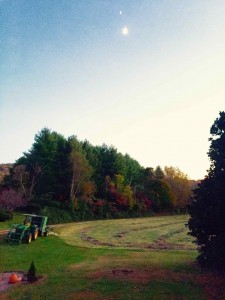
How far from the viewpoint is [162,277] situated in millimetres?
13539

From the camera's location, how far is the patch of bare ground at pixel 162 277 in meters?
12.7

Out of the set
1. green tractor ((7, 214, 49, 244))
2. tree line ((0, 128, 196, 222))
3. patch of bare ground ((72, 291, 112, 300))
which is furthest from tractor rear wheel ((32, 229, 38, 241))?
tree line ((0, 128, 196, 222))

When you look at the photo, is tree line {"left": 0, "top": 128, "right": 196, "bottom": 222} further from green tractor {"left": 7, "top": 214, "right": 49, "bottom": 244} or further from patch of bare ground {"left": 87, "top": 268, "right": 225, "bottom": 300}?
patch of bare ground {"left": 87, "top": 268, "right": 225, "bottom": 300}

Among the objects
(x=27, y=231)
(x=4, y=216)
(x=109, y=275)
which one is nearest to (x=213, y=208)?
(x=109, y=275)

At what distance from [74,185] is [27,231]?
27713mm

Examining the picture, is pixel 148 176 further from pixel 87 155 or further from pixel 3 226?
pixel 3 226

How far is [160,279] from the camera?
1325cm

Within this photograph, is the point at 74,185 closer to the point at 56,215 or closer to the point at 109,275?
the point at 56,215

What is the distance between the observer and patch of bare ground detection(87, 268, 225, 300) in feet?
41.6

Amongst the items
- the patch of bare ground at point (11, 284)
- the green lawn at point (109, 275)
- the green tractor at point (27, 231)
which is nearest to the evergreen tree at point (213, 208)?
the green lawn at point (109, 275)

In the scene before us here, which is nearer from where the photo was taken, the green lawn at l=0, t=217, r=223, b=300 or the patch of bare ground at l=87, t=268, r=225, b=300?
the green lawn at l=0, t=217, r=223, b=300

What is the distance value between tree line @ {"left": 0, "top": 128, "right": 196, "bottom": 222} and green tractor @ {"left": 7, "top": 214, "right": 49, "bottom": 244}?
1357 centimetres

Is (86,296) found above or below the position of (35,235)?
below

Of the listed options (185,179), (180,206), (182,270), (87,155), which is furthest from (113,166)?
(182,270)
